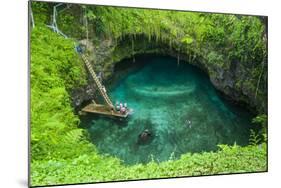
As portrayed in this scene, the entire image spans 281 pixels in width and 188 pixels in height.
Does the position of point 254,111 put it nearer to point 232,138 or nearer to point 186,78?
point 232,138

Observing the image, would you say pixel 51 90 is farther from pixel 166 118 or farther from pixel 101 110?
pixel 166 118

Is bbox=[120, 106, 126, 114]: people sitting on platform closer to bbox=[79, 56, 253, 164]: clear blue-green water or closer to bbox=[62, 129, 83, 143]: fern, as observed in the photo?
bbox=[79, 56, 253, 164]: clear blue-green water

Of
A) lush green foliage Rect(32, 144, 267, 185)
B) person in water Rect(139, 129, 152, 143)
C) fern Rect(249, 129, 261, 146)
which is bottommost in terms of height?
lush green foliage Rect(32, 144, 267, 185)

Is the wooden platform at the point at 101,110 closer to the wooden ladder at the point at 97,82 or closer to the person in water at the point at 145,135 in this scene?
the wooden ladder at the point at 97,82

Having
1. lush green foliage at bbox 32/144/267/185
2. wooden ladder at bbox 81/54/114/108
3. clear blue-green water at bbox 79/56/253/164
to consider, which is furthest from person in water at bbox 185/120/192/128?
wooden ladder at bbox 81/54/114/108

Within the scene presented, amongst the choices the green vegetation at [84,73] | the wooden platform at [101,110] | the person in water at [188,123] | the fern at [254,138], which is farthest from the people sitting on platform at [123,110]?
the fern at [254,138]
